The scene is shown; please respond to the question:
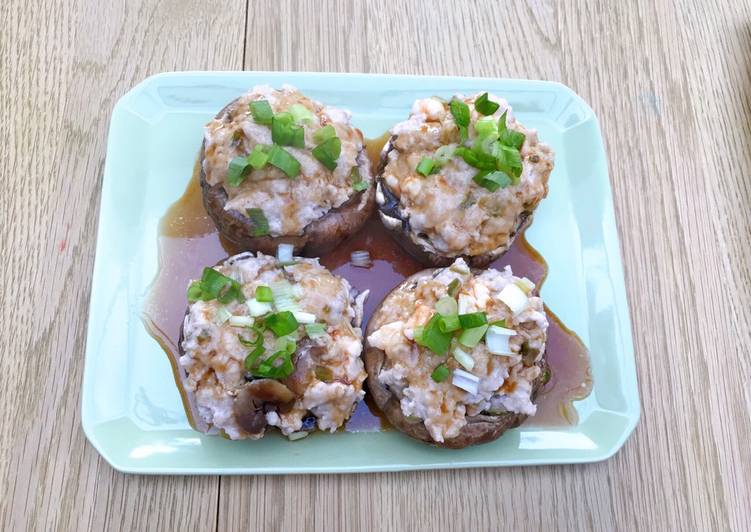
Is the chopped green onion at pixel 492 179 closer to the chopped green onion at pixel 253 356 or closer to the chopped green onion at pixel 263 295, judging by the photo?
the chopped green onion at pixel 263 295

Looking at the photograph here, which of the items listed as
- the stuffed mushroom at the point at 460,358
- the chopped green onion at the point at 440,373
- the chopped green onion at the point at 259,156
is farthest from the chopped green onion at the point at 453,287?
the chopped green onion at the point at 259,156

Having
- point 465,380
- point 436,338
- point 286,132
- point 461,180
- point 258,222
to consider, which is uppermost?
point 286,132

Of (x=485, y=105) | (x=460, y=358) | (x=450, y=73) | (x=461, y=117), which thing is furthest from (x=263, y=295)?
(x=450, y=73)

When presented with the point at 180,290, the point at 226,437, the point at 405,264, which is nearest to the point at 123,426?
the point at 226,437

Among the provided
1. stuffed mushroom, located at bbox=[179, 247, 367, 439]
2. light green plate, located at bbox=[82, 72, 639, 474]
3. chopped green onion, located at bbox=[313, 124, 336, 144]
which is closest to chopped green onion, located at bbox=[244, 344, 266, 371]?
stuffed mushroom, located at bbox=[179, 247, 367, 439]

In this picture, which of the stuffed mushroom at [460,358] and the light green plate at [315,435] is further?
the light green plate at [315,435]

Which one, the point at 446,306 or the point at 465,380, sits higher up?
the point at 446,306

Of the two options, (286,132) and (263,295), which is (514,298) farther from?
(286,132)
